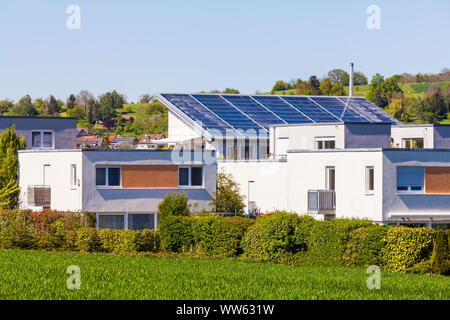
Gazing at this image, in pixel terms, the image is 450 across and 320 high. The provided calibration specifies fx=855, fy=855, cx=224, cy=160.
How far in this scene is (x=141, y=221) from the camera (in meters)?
42.2

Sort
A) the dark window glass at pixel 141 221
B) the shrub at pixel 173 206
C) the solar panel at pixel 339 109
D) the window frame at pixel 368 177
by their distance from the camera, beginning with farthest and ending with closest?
the solar panel at pixel 339 109 < the dark window glass at pixel 141 221 < the shrub at pixel 173 206 < the window frame at pixel 368 177

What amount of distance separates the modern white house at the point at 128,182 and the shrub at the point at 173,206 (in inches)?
88.1

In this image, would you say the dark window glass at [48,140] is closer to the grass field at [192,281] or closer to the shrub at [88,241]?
the shrub at [88,241]

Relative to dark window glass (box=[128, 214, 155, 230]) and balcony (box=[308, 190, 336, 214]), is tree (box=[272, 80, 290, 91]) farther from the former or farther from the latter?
balcony (box=[308, 190, 336, 214])

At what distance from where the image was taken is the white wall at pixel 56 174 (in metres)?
41.7

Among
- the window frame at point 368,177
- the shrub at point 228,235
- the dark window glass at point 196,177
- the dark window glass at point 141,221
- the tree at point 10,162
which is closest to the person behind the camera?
the shrub at point 228,235

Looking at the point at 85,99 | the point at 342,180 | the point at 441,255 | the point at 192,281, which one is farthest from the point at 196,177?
the point at 85,99

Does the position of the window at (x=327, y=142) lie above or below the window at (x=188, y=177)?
above

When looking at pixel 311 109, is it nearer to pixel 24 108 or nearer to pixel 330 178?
pixel 330 178

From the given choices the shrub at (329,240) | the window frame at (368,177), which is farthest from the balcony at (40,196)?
the shrub at (329,240)
